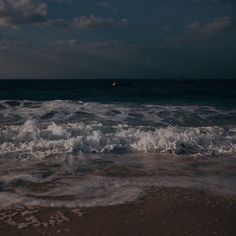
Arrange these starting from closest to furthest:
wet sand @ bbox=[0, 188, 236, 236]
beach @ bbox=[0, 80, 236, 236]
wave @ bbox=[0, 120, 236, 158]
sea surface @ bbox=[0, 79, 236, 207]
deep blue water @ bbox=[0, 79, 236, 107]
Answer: wet sand @ bbox=[0, 188, 236, 236] < beach @ bbox=[0, 80, 236, 236] < sea surface @ bbox=[0, 79, 236, 207] < wave @ bbox=[0, 120, 236, 158] < deep blue water @ bbox=[0, 79, 236, 107]

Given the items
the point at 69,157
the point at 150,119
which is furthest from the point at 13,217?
the point at 150,119

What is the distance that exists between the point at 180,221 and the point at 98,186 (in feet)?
7.08

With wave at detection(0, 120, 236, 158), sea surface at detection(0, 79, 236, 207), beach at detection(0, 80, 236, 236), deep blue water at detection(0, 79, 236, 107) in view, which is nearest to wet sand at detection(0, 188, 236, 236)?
beach at detection(0, 80, 236, 236)

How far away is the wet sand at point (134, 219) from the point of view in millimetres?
5363

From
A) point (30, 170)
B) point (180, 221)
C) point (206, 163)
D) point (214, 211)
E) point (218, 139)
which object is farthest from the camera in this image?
point (218, 139)

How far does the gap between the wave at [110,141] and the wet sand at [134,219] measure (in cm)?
418

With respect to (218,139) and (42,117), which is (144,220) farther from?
(42,117)

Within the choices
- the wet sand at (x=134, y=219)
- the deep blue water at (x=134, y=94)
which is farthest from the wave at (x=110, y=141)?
the deep blue water at (x=134, y=94)

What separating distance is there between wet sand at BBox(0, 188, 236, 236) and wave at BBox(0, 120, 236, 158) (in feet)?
13.7

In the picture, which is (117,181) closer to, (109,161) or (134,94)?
(109,161)

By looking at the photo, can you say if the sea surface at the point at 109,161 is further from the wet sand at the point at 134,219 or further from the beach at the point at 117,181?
the wet sand at the point at 134,219

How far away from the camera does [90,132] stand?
43.2ft

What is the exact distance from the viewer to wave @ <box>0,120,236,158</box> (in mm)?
11008

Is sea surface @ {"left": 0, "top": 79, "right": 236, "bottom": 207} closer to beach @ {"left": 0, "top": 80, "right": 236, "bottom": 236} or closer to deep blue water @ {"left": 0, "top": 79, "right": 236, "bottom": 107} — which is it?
beach @ {"left": 0, "top": 80, "right": 236, "bottom": 236}
